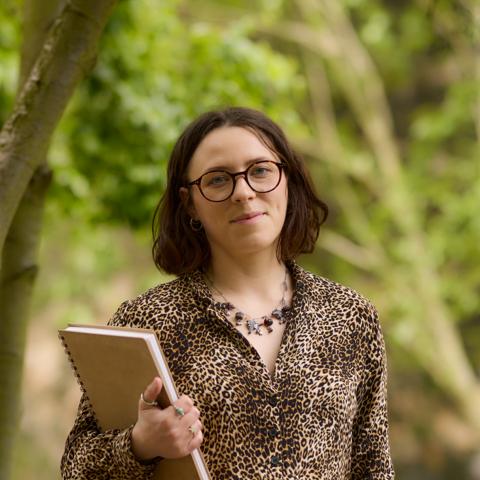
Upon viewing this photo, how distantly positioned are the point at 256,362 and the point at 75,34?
3.26ft

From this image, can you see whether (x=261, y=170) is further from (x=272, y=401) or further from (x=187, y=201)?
(x=272, y=401)

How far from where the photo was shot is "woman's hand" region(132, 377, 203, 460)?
6.09 feet

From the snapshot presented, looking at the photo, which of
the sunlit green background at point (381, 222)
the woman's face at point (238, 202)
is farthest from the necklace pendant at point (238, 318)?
the sunlit green background at point (381, 222)

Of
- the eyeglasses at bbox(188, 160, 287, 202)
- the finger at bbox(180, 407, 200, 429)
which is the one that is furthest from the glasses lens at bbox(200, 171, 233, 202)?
the finger at bbox(180, 407, 200, 429)

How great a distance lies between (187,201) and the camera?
224 centimetres

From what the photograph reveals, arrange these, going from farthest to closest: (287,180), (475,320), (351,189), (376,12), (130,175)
Answer: (475,320)
(351,189)
(376,12)
(130,175)
(287,180)

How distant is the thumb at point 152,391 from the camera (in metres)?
1.84

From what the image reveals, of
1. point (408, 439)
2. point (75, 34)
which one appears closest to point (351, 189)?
point (408, 439)

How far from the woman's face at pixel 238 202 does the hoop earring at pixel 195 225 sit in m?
0.07

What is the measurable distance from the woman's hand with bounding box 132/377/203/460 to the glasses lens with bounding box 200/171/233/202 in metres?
0.46

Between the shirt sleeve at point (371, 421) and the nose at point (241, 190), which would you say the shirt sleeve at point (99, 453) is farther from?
the shirt sleeve at point (371, 421)

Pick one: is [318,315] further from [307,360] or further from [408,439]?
[408,439]

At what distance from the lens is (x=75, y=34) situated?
2.49 meters

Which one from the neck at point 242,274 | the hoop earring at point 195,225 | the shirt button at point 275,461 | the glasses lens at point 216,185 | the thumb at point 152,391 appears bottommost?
the shirt button at point 275,461
